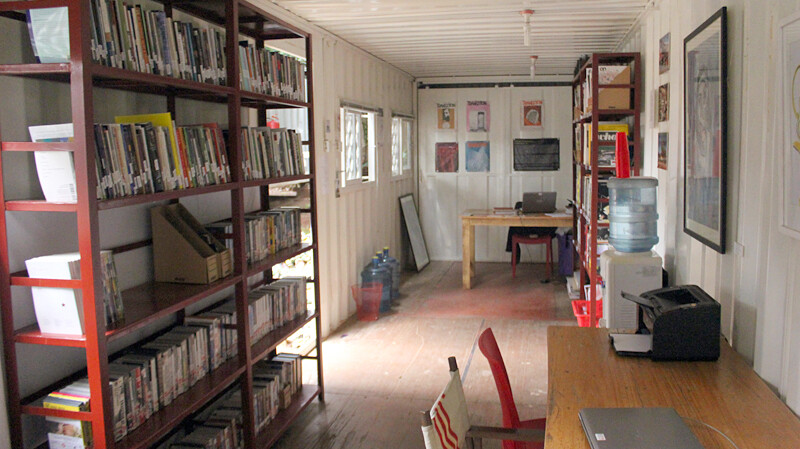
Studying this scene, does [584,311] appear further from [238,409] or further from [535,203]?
[238,409]

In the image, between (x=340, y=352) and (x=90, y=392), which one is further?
(x=340, y=352)

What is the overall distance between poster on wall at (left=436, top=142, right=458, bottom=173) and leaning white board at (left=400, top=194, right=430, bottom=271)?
2.18 feet

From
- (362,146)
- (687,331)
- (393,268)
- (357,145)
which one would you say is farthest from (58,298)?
(393,268)

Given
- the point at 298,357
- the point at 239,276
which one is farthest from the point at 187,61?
the point at 298,357

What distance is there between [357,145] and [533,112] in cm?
344

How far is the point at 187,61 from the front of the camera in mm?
2807

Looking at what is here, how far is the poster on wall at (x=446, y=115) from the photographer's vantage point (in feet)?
31.1

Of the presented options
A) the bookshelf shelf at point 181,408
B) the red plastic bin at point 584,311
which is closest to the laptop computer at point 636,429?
the bookshelf shelf at point 181,408

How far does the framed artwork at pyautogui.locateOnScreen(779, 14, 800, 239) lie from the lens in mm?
1941

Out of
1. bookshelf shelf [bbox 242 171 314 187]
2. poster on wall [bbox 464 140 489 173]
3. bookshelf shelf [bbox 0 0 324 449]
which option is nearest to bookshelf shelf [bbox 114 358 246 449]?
bookshelf shelf [bbox 0 0 324 449]

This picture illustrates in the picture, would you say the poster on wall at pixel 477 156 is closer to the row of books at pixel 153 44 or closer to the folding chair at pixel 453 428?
the row of books at pixel 153 44

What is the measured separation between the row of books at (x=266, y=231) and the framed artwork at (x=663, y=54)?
2595 mm

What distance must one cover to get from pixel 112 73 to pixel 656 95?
368 cm

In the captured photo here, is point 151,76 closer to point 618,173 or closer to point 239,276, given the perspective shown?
point 239,276
